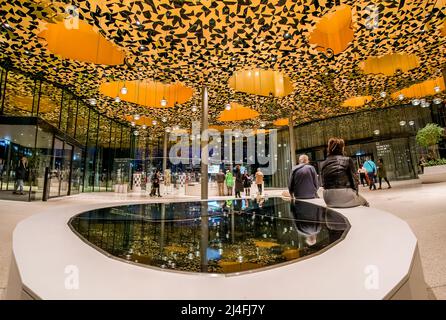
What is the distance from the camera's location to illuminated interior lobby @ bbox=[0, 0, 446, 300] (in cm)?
87

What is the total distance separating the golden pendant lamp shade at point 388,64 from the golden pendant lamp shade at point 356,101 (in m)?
3.40

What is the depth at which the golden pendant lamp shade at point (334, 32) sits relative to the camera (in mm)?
5613

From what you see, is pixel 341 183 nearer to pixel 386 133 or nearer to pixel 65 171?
pixel 65 171

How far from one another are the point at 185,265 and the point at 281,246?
0.55 metres

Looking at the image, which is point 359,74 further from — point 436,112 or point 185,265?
point 185,265

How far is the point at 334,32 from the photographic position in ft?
20.9

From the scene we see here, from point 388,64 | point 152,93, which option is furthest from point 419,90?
point 152,93

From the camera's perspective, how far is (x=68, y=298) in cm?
66

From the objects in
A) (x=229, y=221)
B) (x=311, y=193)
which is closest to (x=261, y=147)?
(x=311, y=193)

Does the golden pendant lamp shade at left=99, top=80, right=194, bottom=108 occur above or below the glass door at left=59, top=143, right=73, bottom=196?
above

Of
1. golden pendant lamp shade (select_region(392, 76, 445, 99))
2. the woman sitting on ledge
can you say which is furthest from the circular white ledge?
golden pendant lamp shade (select_region(392, 76, 445, 99))

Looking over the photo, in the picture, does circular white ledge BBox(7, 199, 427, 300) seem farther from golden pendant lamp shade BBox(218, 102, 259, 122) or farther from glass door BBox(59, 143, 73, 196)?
golden pendant lamp shade BBox(218, 102, 259, 122)

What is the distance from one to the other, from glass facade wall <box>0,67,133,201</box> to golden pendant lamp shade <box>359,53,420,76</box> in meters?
11.2

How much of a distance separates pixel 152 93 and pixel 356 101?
32.5 ft
